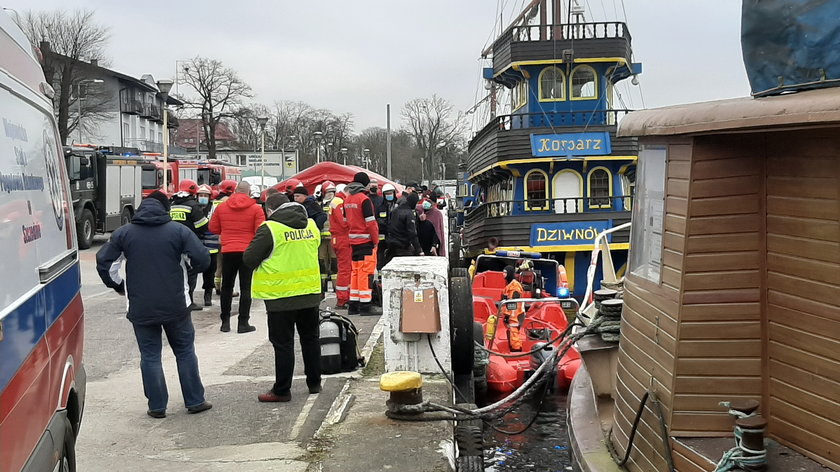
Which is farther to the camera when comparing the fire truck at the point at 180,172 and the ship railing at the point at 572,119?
the fire truck at the point at 180,172

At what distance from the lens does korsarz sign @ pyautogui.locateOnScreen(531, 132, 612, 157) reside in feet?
67.2

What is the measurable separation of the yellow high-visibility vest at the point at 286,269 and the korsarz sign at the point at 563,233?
13.5 m

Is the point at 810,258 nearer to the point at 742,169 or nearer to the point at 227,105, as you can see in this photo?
the point at 742,169

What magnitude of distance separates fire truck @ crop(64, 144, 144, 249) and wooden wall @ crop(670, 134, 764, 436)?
855 inches

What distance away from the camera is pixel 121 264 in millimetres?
6496

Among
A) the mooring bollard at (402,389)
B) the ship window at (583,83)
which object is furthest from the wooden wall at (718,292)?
the ship window at (583,83)

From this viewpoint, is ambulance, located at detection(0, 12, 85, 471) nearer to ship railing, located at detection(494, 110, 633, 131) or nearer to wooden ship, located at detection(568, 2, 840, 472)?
wooden ship, located at detection(568, 2, 840, 472)

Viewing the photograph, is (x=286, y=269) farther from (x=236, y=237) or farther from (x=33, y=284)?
(x=236, y=237)

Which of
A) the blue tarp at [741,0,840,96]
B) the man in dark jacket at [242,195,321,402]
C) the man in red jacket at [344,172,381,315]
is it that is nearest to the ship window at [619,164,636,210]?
the man in red jacket at [344,172,381,315]

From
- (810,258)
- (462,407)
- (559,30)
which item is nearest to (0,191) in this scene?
(810,258)

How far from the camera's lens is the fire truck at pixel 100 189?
23922 millimetres

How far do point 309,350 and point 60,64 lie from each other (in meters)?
56.7

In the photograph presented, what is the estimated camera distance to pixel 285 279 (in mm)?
6801

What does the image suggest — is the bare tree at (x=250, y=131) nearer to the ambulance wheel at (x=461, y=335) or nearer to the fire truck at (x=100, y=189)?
the fire truck at (x=100, y=189)
